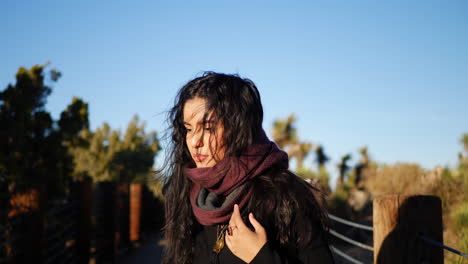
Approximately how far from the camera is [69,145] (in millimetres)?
18688

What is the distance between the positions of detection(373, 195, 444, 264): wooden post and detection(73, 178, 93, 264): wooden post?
5.06 metres

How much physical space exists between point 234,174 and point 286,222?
12.6 inches

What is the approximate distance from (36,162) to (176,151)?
15276 millimetres

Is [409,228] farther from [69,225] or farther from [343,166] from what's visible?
[343,166]

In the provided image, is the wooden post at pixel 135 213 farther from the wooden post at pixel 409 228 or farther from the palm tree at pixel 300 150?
the palm tree at pixel 300 150

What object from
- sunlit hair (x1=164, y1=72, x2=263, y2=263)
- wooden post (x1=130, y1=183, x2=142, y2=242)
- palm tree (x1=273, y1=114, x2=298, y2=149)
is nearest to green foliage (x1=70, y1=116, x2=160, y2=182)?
palm tree (x1=273, y1=114, x2=298, y2=149)

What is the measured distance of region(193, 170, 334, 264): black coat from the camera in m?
2.12

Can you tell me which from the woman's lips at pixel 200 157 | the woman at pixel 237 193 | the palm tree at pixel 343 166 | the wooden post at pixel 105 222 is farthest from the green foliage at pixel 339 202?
the palm tree at pixel 343 166

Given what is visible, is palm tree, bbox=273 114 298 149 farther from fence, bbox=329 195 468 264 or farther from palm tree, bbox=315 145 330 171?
fence, bbox=329 195 468 264

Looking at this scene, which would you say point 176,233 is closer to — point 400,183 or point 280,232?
point 280,232

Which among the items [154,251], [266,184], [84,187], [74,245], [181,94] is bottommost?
[154,251]

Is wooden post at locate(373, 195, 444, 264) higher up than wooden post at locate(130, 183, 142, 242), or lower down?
higher up

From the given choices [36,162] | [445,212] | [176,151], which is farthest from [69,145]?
[176,151]

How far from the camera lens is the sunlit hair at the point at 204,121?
2.39 meters
